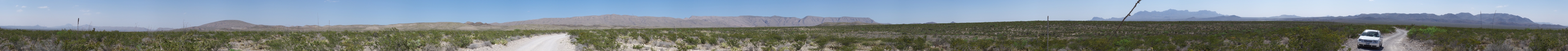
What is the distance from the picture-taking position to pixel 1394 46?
1384 centimetres

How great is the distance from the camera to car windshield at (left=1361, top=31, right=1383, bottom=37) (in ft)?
44.7

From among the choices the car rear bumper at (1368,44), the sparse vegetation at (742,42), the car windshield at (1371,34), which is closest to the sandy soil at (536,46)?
the sparse vegetation at (742,42)

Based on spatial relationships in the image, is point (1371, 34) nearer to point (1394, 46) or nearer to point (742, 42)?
point (1394, 46)

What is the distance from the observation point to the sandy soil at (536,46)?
1275 cm

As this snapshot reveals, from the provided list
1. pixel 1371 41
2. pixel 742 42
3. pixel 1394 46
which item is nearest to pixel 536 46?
pixel 742 42

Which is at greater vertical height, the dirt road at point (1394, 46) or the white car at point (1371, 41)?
the white car at point (1371, 41)

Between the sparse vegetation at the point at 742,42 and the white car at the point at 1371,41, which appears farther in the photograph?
the white car at the point at 1371,41

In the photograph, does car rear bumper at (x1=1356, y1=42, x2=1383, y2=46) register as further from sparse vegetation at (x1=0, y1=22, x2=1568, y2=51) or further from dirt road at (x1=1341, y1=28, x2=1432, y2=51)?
sparse vegetation at (x1=0, y1=22, x2=1568, y2=51)

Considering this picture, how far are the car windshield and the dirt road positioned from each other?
0.97 feet

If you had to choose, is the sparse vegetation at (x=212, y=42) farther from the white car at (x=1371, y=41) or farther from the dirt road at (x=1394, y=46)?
the white car at (x=1371, y=41)

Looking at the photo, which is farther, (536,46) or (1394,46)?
(536,46)

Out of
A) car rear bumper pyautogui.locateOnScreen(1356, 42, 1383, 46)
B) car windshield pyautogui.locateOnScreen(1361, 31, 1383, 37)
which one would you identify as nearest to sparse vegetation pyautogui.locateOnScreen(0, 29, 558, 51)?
car rear bumper pyautogui.locateOnScreen(1356, 42, 1383, 46)

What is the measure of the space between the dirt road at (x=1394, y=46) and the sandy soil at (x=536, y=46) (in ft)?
53.3

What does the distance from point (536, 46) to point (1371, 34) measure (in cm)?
2183
